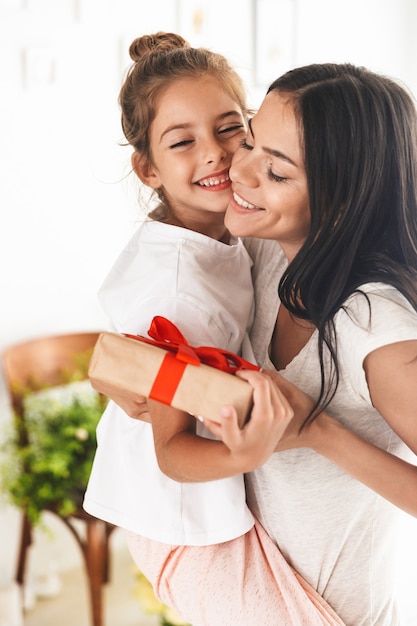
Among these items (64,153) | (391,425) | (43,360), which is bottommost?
(43,360)

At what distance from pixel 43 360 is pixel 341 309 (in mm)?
1926

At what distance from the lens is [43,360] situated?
2793 millimetres

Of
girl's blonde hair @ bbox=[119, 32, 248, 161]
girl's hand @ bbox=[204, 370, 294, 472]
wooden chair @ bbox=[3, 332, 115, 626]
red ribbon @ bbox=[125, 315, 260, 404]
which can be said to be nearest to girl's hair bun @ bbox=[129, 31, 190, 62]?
girl's blonde hair @ bbox=[119, 32, 248, 161]

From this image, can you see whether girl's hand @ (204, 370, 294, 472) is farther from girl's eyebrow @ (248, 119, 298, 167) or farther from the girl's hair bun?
the girl's hair bun

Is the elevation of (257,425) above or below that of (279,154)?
below

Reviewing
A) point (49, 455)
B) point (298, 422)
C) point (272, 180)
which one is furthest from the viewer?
point (49, 455)

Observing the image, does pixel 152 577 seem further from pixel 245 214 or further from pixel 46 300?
pixel 46 300

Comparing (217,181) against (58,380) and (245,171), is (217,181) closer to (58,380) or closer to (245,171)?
(245,171)

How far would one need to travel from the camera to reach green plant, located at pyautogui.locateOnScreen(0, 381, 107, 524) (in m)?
2.47

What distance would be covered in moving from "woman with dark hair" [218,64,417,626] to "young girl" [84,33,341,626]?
0.07 m

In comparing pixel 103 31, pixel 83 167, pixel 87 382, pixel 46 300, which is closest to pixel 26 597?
pixel 87 382

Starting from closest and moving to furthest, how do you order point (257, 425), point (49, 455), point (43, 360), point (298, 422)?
1. point (257, 425)
2. point (298, 422)
3. point (49, 455)
4. point (43, 360)

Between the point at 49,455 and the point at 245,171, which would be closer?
the point at 245,171

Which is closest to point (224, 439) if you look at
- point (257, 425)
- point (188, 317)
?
point (257, 425)
